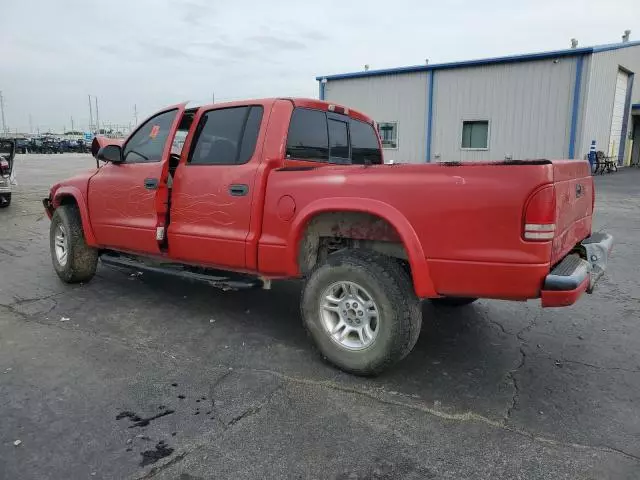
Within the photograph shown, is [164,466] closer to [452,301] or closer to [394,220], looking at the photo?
[394,220]

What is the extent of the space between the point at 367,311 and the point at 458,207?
3.16 feet

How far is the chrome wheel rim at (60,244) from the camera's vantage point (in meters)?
5.82

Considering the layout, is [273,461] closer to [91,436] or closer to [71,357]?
[91,436]

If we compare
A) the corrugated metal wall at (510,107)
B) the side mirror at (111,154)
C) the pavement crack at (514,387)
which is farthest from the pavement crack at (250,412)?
the corrugated metal wall at (510,107)

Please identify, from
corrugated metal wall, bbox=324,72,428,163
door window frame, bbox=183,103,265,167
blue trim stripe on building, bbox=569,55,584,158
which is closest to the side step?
door window frame, bbox=183,103,265,167

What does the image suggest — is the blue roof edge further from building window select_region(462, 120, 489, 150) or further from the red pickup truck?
the red pickup truck

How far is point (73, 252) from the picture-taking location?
18.4ft

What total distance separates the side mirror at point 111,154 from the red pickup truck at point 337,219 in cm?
2

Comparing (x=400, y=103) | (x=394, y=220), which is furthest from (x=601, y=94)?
(x=394, y=220)

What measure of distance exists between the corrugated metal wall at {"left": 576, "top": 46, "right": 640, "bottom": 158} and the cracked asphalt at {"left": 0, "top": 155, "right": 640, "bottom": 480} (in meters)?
15.9

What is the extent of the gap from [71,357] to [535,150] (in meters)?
18.7

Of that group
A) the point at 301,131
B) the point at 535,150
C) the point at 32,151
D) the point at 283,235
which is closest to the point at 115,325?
the point at 283,235

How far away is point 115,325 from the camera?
4.54 meters

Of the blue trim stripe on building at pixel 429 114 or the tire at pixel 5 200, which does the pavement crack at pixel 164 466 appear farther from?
the blue trim stripe on building at pixel 429 114
